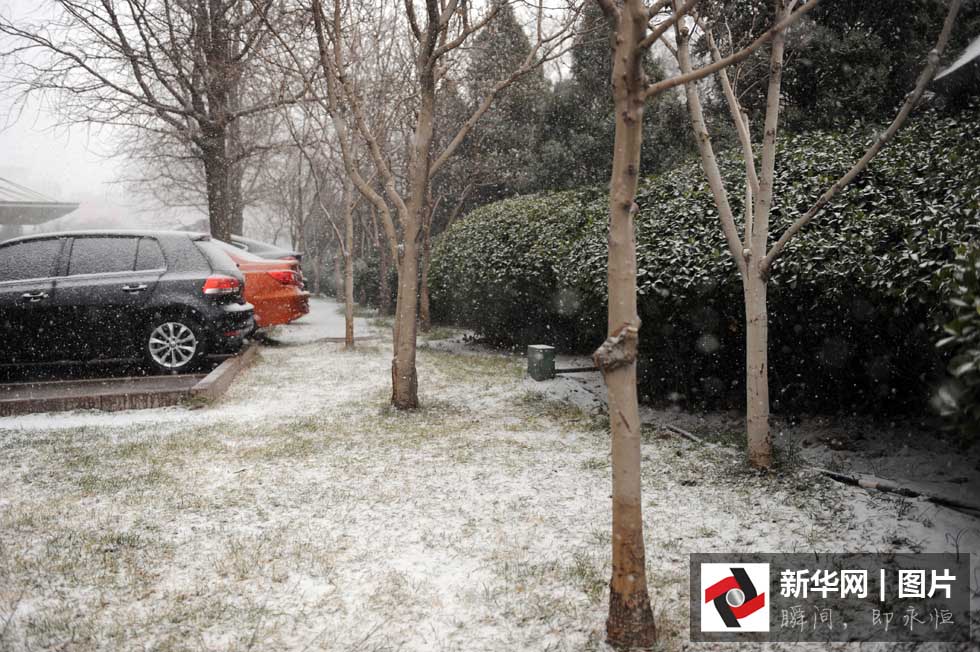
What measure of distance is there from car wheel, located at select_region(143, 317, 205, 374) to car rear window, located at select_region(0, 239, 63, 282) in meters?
1.23

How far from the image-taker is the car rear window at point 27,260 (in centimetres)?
732

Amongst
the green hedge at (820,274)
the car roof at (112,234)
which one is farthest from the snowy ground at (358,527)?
the car roof at (112,234)

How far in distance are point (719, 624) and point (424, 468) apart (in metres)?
2.42

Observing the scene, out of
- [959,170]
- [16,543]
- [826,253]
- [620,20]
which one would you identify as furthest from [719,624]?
[959,170]

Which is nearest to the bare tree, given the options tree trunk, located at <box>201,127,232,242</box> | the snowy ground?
tree trunk, located at <box>201,127,232,242</box>

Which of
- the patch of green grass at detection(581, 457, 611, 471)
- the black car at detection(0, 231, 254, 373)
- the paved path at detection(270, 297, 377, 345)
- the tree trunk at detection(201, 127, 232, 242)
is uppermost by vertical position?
the tree trunk at detection(201, 127, 232, 242)

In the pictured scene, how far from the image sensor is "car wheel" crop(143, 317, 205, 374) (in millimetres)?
7520

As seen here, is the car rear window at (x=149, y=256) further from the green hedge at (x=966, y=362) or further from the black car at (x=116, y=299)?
the green hedge at (x=966, y=362)

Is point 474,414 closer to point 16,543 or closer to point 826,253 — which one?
point 826,253

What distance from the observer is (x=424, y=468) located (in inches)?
183

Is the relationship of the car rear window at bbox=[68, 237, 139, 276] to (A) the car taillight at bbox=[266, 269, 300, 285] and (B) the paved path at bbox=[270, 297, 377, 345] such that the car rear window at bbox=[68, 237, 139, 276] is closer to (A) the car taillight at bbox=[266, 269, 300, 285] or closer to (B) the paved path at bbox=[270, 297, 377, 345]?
(A) the car taillight at bbox=[266, 269, 300, 285]

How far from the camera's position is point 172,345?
299 inches

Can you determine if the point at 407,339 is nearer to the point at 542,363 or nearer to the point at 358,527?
the point at 542,363
